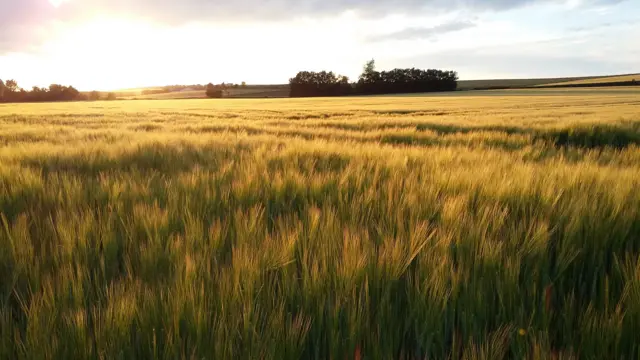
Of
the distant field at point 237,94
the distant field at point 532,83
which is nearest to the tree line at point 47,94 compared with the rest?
the distant field at point 237,94

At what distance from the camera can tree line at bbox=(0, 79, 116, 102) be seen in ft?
218

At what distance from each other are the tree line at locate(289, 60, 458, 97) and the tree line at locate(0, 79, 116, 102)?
35868 mm

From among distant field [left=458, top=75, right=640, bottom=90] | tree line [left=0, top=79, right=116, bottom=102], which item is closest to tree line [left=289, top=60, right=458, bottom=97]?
distant field [left=458, top=75, right=640, bottom=90]

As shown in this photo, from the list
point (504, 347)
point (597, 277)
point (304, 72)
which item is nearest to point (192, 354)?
point (504, 347)

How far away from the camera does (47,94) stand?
6906cm

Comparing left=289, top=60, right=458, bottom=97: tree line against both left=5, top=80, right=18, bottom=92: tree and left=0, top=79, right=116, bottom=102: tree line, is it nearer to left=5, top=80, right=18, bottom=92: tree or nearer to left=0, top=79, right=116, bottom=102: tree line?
left=0, top=79, right=116, bottom=102: tree line

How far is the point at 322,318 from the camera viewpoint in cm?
82

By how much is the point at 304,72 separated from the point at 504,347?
248ft

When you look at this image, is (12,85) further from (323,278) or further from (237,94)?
(323,278)

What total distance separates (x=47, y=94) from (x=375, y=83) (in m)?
56.8

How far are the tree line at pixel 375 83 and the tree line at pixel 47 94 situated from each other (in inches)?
1412

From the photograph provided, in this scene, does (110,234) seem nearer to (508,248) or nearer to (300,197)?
(300,197)

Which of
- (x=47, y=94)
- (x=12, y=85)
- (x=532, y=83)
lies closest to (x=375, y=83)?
(x=532, y=83)

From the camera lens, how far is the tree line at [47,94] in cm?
6650
